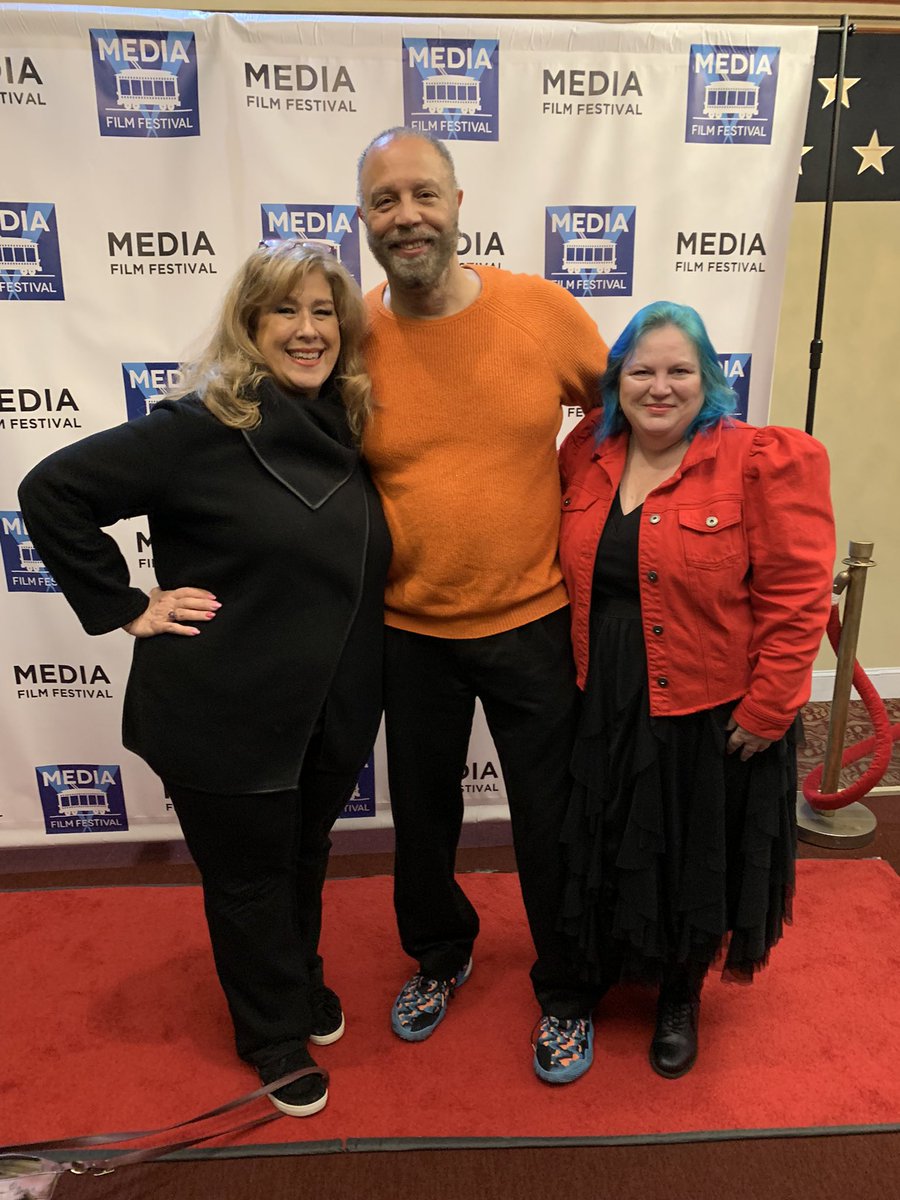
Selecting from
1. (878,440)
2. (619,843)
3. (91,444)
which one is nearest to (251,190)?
(91,444)

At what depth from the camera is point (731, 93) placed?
93.4 inches

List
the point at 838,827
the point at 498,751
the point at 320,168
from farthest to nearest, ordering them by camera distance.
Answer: the point at 838,827
the point at 320,168
the point at 498,751

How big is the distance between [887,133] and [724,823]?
2740mm

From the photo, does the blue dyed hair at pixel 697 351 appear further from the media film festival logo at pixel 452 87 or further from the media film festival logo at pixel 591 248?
the media film festival logo at pixel 452 87

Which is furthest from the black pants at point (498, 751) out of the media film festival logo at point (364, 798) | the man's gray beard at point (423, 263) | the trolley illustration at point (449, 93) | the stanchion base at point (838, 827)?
the trolley illustration at point (449, 93)

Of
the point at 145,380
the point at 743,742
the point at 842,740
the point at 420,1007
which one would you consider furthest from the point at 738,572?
the point at 145,380

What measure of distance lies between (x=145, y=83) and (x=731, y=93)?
1620 mm

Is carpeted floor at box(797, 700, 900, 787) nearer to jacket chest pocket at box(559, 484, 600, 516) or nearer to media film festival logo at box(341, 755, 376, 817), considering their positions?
media film festival logo at box(341, 755, 376, 817)

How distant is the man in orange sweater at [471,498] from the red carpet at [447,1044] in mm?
146

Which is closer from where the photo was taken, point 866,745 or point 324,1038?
point 324,1038

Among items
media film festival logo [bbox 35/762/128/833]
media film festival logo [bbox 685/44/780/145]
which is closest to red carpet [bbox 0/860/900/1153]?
media film festival logo [bbox 35/762/128/833]

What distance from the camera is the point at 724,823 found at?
63.6 inches

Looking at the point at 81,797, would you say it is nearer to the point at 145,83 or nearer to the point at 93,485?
the point at 93,485

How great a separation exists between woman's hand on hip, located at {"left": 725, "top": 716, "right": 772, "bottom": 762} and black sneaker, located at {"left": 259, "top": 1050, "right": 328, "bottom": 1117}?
109cm
